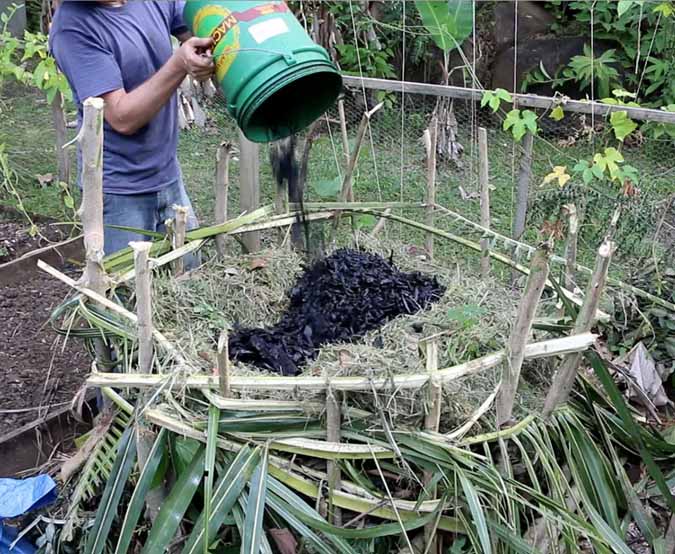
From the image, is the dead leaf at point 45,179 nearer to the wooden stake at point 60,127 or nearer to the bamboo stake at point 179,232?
the wooden stake at point 60,127

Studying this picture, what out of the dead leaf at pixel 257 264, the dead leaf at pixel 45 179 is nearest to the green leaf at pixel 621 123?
the dead leaf at pixel 257 264

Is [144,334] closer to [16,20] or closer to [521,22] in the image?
[521,22]

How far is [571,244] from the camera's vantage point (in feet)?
5.31

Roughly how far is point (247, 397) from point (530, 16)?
488cm

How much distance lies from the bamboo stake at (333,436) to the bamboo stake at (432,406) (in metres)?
0.16

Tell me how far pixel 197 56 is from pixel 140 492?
3.26ft

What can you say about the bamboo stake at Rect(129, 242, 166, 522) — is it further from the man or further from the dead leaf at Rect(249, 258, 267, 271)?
the dead leaf at Rect(249, 258, 267, 271)

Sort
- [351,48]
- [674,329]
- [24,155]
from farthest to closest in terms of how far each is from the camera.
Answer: [351,48] < [24,155] < [674,329]

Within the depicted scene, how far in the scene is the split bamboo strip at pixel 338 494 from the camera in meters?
1.35

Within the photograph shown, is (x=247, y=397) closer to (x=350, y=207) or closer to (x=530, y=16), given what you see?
(x=350, y=207)

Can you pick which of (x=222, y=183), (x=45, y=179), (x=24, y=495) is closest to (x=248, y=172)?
(x=222, y=183)

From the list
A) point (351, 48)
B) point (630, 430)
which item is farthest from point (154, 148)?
point (351, 48)

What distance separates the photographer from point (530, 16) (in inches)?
216

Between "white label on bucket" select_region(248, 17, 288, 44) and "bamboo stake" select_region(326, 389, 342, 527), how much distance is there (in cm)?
85
